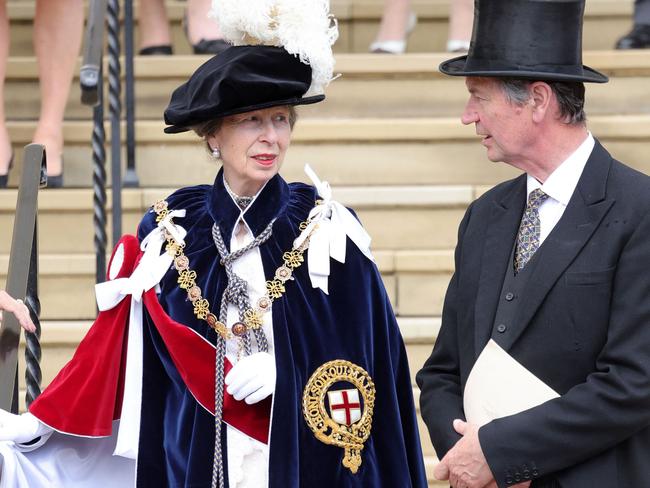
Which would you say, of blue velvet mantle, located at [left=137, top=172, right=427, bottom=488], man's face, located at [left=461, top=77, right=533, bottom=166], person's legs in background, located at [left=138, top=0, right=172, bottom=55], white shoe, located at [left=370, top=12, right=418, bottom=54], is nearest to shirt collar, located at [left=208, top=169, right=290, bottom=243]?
blue velvet mantle, located at [left=137, top=172, right=427, bottom=488]

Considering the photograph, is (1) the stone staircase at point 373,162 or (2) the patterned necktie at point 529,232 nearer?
(2) the patterned necktie at point 529,232

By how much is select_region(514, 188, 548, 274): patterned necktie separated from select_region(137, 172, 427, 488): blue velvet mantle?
1.53 feet

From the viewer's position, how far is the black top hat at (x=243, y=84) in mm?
3422

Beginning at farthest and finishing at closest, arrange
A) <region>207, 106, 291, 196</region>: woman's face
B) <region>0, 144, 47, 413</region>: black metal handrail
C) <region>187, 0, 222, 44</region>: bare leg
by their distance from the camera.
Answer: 1. <region>187, 0, 222, 44</region>: bare leg
2. <region>0, 144, 47, 413</region>: black metal handrail
3. <region>207, 106, 291, 196</region>: woman's face

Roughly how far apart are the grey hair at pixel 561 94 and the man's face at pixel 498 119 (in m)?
0.02

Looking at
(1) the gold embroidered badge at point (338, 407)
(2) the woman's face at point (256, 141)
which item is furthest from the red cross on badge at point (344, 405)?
(2) the woman's face at point (256, 141)

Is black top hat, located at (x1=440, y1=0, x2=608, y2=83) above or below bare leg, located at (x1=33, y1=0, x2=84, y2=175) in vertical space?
above

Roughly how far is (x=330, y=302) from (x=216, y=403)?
0.39 m

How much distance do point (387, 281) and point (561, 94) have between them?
237 cm

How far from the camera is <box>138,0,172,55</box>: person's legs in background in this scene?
6348mm

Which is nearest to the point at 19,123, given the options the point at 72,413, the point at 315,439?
the point at 72,413

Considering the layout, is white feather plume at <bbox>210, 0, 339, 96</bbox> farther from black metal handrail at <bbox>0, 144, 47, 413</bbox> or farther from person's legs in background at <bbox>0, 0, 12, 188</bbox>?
person's legs in background at <bbox>0, 0, 12, 188</bbox>

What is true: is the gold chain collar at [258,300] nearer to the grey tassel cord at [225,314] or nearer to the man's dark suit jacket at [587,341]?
the grey tassel cord at [225,314]

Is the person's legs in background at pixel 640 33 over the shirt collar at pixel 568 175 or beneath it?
over
